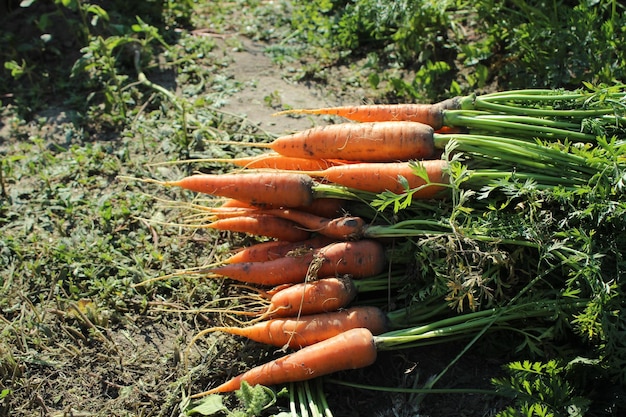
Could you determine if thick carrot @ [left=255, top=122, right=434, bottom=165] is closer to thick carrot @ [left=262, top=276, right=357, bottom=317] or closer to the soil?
thick carrot @ [left=262, top=276, right=357, bottom=317]

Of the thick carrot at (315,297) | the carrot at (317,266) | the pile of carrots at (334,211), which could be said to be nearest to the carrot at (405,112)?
the pile of carrots at (334,211)

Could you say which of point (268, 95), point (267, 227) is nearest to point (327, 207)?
point (267, 227)

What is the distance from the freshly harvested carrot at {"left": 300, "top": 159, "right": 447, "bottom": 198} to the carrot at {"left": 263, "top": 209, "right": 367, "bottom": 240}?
0.60ft

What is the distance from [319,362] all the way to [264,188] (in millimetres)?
947

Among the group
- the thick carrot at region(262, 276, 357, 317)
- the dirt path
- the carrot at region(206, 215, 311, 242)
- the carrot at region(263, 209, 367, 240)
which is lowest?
the thick carrot at region(262, 276, 357, 317)

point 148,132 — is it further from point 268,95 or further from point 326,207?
point 326,207

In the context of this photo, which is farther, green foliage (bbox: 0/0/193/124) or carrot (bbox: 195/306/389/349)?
green foliage (bbox: 0/0/193/124)

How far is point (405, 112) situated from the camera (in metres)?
3.43

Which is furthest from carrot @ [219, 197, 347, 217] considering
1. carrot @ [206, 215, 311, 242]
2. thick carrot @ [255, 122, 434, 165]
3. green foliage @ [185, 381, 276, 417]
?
green foliage @ [185, 381, 276, 417]

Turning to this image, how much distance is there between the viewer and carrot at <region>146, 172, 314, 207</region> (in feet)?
10.7

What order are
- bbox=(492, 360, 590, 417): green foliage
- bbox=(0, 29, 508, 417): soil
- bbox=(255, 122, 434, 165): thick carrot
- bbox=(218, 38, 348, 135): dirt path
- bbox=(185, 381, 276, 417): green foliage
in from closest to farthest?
bbox=(492, 360, 590, 417): green foliage
bbox=(185, 381, 276, 417): green foliage
bbox=(0, 29, 508, 417): soil
bbox=(255, 122, 434, 165): thick carrot
bbox=(218, 38, 348, 135): dirt path

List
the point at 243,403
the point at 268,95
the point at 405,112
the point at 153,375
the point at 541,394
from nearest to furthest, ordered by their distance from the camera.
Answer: the point at 541,394 → the point at 243,403 → the point at 153,375 → the point at 405,112 → the point at 268,95

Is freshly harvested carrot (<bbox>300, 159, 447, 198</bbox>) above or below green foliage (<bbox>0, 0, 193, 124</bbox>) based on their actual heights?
below

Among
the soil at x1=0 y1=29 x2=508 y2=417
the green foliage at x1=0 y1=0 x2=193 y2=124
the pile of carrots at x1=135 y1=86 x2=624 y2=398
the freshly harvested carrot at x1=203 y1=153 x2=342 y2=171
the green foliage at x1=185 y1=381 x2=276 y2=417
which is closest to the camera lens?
the green foliage at x1=185 y1=381 x2=276 y2=417
